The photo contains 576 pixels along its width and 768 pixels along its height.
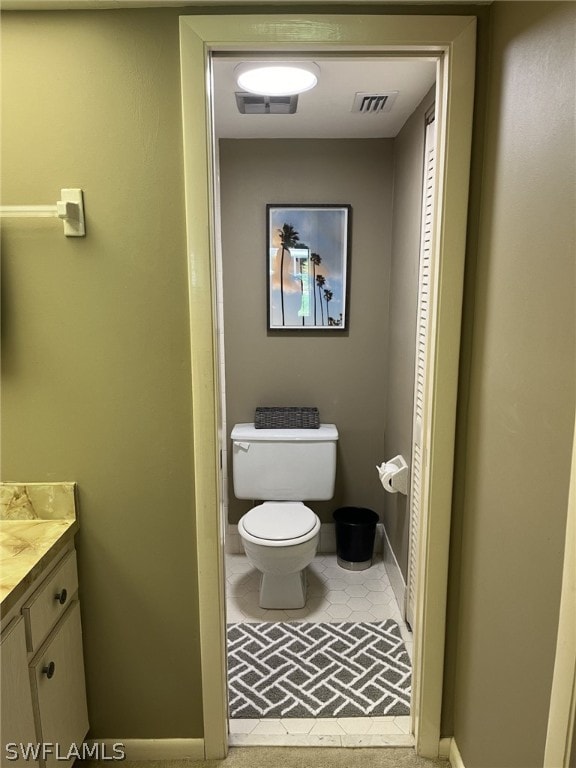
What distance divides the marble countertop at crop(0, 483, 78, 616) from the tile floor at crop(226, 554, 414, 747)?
989 millimetres

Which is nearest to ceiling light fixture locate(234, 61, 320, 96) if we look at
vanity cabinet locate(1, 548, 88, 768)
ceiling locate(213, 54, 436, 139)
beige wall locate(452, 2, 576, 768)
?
ceiling locate(213, 54, 436, 139)

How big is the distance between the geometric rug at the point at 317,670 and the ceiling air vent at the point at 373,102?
7.69 ft

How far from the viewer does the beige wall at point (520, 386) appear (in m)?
1.00

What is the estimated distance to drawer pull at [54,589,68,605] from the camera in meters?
1.47

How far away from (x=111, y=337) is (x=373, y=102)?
153 cm

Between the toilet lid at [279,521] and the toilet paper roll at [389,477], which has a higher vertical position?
the toilet paper roll at [389,477]

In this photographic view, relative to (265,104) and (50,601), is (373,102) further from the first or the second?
(50,601)

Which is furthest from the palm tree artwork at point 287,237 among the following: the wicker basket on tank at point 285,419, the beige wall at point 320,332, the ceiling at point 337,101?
the wicker basket on tank at point 285,419

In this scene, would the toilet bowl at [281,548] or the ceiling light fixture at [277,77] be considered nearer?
the ceiling light fixture at [277,77]

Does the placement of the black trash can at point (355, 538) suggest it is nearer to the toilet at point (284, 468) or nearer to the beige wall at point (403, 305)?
the beige wall at point (403, 305)

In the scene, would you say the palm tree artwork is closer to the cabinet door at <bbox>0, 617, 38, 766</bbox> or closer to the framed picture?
the framed picture

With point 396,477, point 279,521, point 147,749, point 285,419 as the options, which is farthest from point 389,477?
point 147,749

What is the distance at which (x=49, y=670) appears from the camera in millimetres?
1402

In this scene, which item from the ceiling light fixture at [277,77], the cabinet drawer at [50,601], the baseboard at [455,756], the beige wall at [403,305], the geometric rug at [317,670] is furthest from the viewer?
the beige wall at [403,305]
